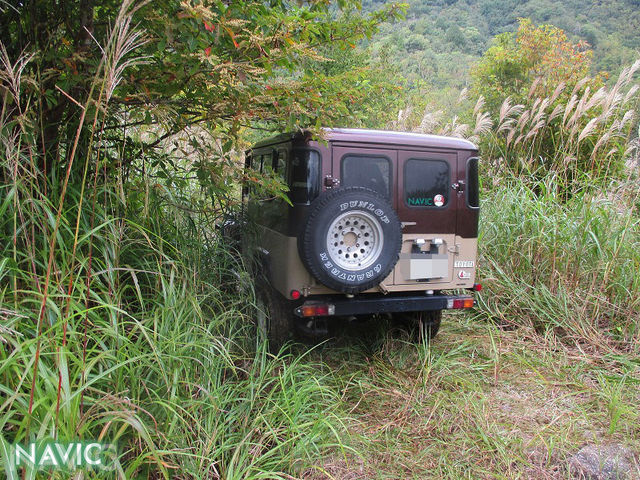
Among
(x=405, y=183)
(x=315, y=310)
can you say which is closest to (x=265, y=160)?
(x=405, y=183)

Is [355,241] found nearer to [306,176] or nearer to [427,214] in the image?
[306,176]

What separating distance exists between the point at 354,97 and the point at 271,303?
1.85m

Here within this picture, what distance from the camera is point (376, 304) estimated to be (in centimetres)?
387

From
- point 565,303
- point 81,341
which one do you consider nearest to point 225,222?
point 81,341

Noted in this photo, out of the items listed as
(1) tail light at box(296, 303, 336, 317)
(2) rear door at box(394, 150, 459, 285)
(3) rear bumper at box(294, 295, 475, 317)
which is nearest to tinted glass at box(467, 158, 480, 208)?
(2) rear door at box(394, 150, 459, 285)

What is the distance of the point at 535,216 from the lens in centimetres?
532

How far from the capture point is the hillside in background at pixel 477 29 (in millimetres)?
24984

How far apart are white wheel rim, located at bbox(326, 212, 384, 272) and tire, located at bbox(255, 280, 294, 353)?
0.72m

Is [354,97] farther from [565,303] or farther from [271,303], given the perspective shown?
[565,303]

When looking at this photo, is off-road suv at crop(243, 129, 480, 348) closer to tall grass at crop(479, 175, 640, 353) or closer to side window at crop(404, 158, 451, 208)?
side window at crop(404, 158, 451, 208)

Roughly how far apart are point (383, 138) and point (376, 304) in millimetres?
1393

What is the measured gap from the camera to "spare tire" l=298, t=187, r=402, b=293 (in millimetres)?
3598

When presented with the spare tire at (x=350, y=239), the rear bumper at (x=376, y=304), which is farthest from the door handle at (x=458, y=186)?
the rear bumper at (x=376, y=304)

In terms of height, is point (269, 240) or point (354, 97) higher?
point (354, 97)
